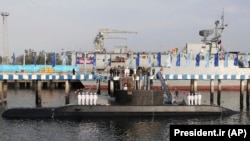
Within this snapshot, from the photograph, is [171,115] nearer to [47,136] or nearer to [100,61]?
[47,136]

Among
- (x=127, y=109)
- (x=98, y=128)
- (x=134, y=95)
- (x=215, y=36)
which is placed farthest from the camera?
(x=215, y=36)

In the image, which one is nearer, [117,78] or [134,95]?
[134,95]

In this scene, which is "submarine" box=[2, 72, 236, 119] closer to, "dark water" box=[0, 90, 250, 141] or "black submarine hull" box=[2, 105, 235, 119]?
"black submarine hull" box=[2, 105, 235, 119]

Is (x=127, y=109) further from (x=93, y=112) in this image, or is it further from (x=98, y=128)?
(x=98, y=128)

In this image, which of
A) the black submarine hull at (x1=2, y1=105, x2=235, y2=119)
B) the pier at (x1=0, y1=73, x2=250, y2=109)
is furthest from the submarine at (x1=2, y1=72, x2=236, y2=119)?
the pier at (x1=0, y1=73, x2=250, y2=109)

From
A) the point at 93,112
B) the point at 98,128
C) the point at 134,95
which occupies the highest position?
the point at 134,95

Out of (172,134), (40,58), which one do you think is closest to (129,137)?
(172,134)

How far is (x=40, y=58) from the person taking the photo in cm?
13875

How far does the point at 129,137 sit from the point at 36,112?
10500 mm

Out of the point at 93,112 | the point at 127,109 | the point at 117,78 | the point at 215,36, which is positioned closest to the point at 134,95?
the point at 127,109

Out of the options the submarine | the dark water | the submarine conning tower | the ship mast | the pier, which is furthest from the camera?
the ship mast

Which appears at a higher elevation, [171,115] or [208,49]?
[208,49]

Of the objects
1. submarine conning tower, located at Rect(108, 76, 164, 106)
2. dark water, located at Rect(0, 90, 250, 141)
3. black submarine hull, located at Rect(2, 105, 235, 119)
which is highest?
submarine conning tower, located at Rect(108, 76, 164, 106)

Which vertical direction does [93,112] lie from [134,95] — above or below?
below
